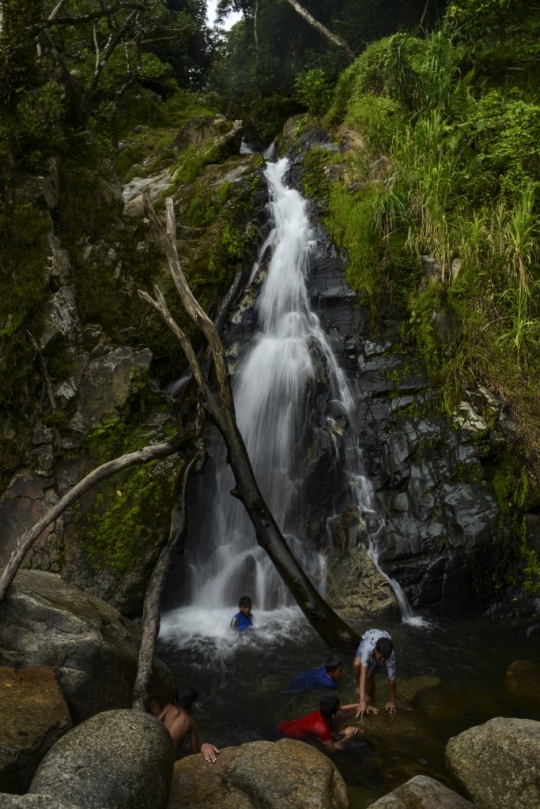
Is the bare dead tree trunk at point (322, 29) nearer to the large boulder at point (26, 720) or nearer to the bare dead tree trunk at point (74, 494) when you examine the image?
the bare dead tree trunk at point (74, 494)

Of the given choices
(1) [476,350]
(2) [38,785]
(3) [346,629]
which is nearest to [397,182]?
(1) [476,350]

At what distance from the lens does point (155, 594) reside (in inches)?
237

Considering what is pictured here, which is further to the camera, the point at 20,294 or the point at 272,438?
the point at 272,438

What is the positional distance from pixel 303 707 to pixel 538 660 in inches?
108

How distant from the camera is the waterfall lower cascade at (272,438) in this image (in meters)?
8.00

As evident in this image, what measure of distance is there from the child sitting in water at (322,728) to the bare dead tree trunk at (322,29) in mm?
17753

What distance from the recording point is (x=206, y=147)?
14.9 metres

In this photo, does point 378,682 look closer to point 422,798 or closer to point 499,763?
point 499,763

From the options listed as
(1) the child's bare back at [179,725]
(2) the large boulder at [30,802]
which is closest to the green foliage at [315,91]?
(1) the child's bare back at [179,725]

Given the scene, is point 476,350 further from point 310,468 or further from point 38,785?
point 38,785

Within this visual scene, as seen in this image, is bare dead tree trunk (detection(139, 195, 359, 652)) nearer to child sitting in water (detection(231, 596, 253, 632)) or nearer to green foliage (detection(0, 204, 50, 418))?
child sitting in water (detection(231, 596, 253, 632))

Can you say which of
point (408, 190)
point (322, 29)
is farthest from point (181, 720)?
point (322, 29)

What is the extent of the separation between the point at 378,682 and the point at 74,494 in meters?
3.67

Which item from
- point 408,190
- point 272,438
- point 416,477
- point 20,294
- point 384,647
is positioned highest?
point 408,190
